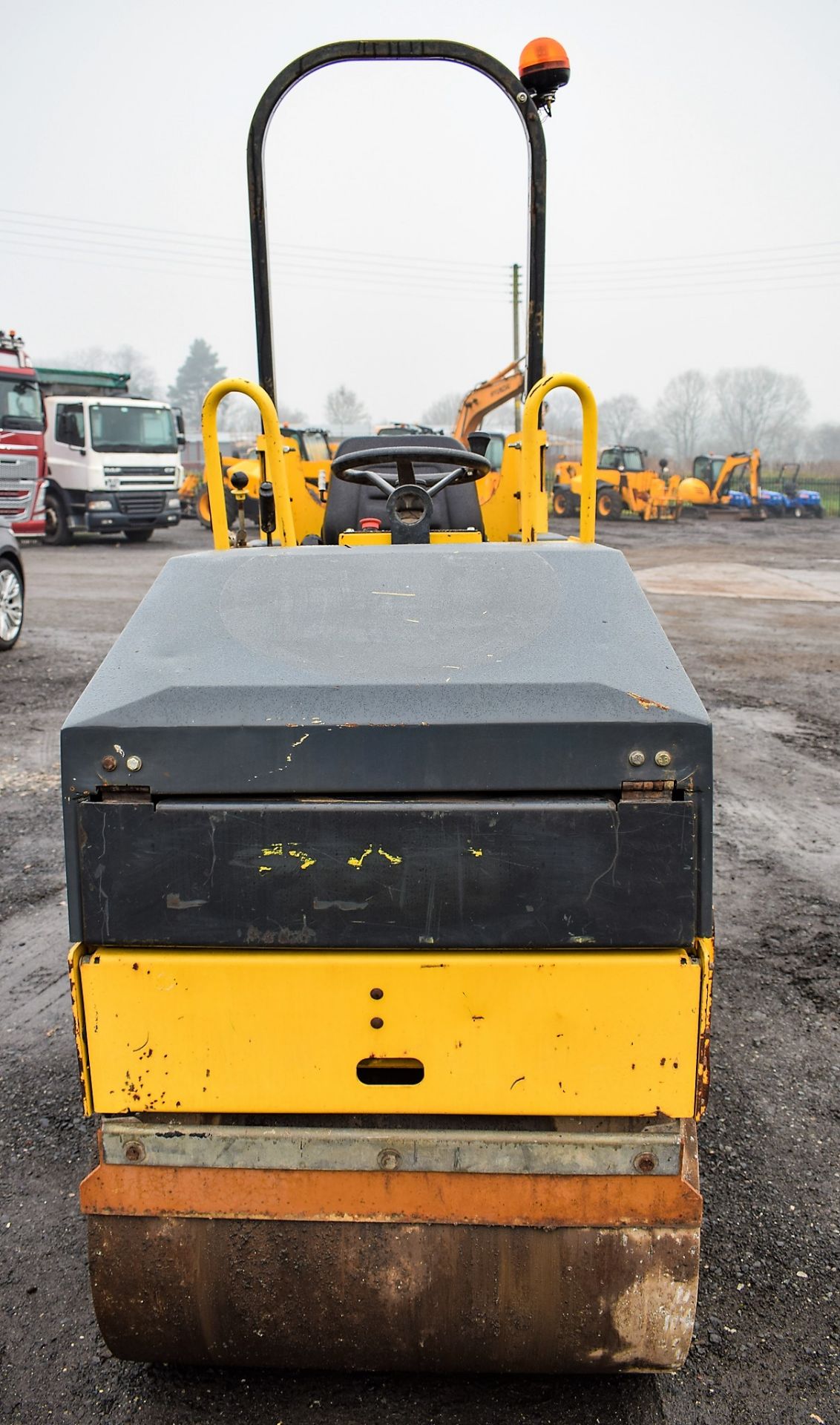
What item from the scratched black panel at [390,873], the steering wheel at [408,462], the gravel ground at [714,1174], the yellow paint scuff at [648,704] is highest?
the steering wheel at [408,462]

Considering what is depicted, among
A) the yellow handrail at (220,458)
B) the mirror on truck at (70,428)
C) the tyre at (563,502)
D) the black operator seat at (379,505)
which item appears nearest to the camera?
the yellow handrail at (220,458)

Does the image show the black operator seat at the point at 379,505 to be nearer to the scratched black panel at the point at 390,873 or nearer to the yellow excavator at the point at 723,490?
the scratched black panel at the point at 390,873

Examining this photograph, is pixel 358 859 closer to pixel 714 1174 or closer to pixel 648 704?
pixel 648 704

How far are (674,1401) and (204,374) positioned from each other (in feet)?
365

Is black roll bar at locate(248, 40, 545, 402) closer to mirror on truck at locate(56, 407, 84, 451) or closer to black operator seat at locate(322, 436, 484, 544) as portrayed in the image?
black operator seat at locate(322, 436, 484, 544)

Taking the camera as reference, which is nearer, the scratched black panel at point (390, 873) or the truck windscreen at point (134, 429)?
the scratched black panel at point (390, 873)

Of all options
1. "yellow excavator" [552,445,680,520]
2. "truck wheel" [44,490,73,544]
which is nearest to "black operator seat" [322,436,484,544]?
"truck wheel" [44,490,73,544]

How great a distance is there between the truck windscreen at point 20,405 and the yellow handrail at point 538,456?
12.8 metres

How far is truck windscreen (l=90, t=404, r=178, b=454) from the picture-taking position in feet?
62.1

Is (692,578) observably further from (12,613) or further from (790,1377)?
(790,1377)

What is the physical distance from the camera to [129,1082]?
186 cm

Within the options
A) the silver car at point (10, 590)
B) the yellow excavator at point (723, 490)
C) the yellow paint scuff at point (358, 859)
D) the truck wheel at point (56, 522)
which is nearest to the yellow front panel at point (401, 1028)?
the yellow paint scuff at point (358, 859)

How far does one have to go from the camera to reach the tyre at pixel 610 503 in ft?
97.0

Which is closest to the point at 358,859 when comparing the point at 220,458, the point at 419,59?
the point at 220,458
